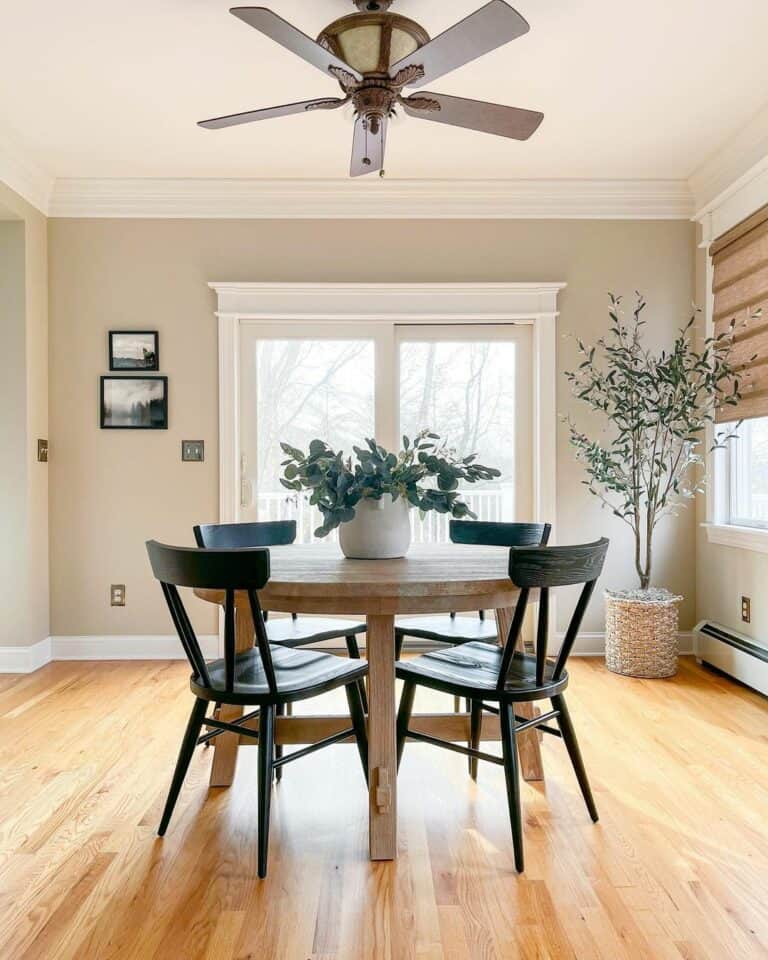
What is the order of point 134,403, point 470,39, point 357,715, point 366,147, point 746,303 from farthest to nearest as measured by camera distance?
point 134,403 < point 746,303 < point 366,147 < point 357,715 < point 470,39

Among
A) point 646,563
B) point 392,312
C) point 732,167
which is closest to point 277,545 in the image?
point 392,312

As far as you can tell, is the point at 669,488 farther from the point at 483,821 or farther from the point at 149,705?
the point at 149,705

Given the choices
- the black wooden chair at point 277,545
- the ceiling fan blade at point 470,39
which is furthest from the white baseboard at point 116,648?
the ceiling fan blade at point 470,39

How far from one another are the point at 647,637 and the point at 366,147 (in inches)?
103

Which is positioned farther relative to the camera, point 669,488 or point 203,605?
point 203,605

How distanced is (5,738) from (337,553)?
5.14 ft

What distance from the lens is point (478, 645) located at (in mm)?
2430

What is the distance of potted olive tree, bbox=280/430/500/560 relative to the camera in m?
2.24

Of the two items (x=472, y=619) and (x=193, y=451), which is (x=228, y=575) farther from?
(x=193, y=451)

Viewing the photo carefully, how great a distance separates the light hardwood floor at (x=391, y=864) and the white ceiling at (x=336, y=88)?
7.38 feet

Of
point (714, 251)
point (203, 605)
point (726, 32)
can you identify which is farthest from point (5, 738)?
point (714, 251)

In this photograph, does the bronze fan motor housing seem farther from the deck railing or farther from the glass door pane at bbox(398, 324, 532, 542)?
the deck railing

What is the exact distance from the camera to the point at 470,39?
6.39ft

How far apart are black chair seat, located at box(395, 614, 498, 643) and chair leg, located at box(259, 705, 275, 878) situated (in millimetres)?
729
